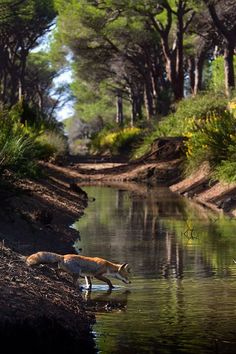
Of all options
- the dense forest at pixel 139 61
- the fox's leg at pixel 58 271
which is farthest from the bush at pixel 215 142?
the fox's leg at pixel 58 271

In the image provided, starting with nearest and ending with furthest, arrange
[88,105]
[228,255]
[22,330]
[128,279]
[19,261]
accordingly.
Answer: [22,330], [19,261], [128,279], [228,255], [88,105]

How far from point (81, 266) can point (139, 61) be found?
5205cm

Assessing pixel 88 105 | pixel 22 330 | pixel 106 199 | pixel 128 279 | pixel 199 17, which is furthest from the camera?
pixel 88 105

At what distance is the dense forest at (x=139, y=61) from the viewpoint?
104 feet

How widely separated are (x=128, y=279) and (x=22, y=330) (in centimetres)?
425

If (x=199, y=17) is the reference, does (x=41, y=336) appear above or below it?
below

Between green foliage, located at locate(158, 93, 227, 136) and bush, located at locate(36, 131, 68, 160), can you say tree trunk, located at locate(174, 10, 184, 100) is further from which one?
bush, located at locate(36, 131, 68, 160)

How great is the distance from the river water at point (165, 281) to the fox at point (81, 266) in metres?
0.19

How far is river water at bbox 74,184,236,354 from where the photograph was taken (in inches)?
364

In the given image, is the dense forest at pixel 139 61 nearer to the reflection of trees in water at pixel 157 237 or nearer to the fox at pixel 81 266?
the reflection of trees in water at pixel 157 237

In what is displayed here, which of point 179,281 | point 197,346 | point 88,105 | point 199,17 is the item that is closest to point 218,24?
point 199,17

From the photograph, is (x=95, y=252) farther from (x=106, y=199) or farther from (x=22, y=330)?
(x=106, y=199)

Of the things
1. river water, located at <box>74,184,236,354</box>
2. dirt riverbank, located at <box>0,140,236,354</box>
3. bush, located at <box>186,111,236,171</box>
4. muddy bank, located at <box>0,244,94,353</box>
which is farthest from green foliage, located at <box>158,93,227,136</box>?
muddy bank, located at <box>0,244,94,353</box>

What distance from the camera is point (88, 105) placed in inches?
3910
